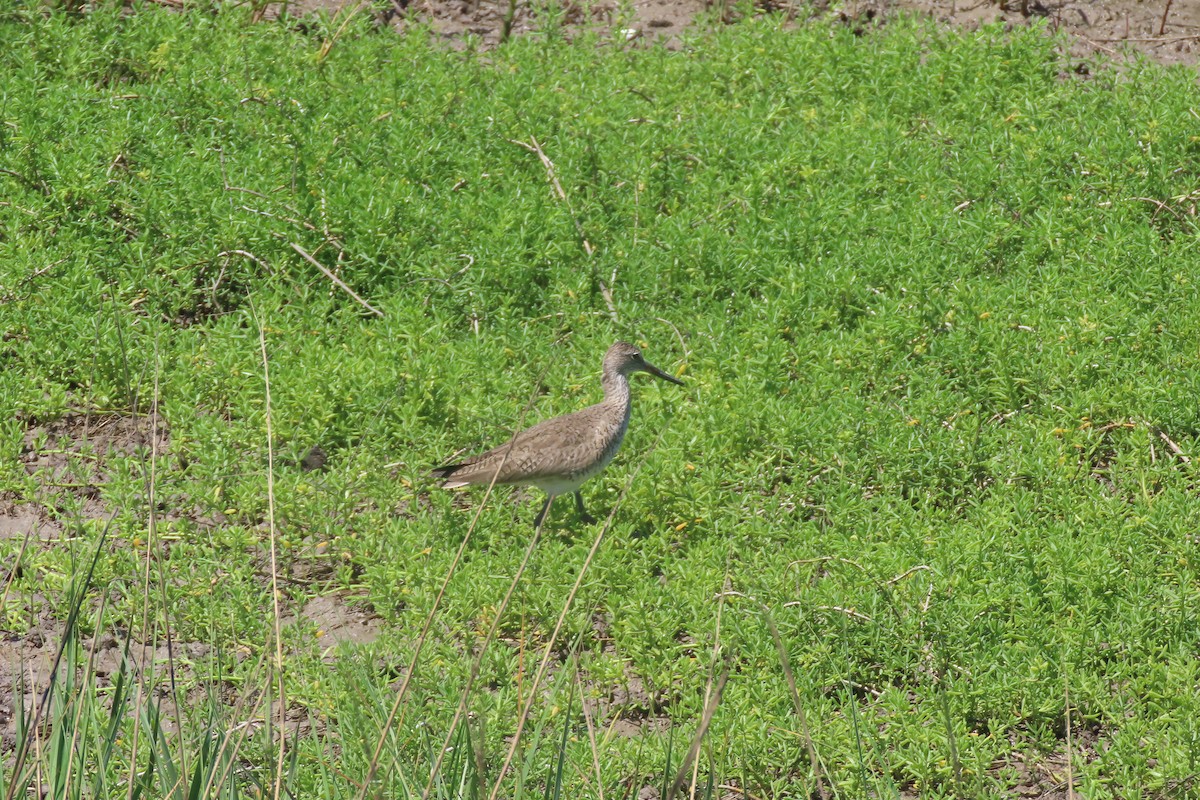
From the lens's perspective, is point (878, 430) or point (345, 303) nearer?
point (878, 430)

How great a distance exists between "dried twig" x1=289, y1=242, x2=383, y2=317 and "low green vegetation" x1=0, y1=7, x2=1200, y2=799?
0.08 meters

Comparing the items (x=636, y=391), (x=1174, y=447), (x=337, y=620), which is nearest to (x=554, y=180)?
(x=636, y=391)

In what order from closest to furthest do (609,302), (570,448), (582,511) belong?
(570,448) → (582,511) → (609,302)

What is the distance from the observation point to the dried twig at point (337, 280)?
8.07 m

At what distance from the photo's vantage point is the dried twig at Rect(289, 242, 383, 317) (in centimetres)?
807

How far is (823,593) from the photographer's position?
19.8 ft

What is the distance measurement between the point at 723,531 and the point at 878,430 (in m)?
1.05

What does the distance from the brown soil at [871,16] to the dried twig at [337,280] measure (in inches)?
129

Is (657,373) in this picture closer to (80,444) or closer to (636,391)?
(636,391)

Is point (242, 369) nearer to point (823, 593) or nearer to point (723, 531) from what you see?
point (723, 531)

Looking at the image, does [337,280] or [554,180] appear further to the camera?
[554,180]

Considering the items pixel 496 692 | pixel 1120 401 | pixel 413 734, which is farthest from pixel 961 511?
pixel 413 734

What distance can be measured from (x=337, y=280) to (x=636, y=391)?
190cm

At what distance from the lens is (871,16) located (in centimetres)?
1110
